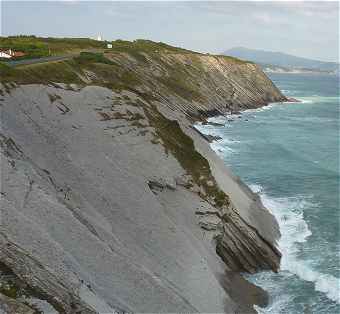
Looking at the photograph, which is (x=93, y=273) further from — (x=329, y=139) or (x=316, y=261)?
(x=329, y=139)

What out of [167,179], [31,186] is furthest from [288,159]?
[31,186]

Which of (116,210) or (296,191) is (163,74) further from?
(116,210)

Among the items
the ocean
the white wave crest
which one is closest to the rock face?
the white wave crest

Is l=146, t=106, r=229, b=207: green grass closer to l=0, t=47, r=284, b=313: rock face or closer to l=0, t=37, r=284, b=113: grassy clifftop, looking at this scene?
l=0, t=47, r=284, b=313: rock face

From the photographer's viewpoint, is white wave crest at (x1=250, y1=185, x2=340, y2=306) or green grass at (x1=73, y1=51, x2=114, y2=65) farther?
green grass at (x1=73, y1=51, x2=114, y2=65)

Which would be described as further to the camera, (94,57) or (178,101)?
(178,101)

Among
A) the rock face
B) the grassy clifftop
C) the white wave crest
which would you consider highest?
the grassy clifftop

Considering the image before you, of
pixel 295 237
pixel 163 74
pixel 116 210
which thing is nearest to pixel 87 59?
pixel 163 74
